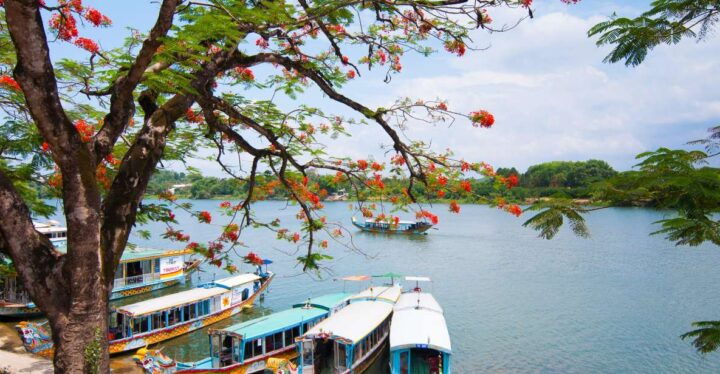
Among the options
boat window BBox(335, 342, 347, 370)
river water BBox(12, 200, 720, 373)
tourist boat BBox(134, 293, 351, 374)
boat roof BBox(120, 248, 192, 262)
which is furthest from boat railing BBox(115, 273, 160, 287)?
boat window BBox(335, 342, 347, 370)

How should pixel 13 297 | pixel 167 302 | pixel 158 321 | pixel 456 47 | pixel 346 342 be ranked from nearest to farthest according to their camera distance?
pixel 456 47 → pixel 346 342 → pixel 158 321 → pixel 167 302 → pixel 13 297

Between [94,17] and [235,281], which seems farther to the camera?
[235,281]

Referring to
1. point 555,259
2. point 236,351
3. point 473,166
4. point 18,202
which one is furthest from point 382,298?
point 555,259

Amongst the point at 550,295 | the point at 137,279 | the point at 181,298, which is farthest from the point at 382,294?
the point at 137,279

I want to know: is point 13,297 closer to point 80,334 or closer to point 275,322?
point 275,322

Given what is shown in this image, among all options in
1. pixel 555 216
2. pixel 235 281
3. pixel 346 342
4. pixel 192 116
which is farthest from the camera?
pixel 235 281

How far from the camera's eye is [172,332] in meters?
17.1

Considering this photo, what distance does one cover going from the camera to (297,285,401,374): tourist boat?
1221cm

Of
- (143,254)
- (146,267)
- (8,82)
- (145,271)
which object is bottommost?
(145,271)

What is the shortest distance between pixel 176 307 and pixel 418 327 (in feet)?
29.6

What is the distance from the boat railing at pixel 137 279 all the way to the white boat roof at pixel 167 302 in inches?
216

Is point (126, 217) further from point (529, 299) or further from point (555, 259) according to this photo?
point (555, 259)

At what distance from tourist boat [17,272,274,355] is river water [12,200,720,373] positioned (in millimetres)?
536

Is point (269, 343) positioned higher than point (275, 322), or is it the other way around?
point (275, 322)
